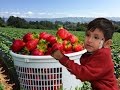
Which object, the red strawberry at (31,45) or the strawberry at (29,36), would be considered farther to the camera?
the strawberry at (29,36)

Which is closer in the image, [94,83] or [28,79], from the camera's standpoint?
[94,83]

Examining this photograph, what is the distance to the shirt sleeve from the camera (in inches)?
131

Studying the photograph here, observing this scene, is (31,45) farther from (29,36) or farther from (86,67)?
(86,67)

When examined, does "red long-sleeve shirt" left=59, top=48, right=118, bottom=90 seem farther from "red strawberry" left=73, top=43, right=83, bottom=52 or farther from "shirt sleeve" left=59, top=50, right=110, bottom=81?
"red strawberry" left=73, top=43, right=83, bottom=52

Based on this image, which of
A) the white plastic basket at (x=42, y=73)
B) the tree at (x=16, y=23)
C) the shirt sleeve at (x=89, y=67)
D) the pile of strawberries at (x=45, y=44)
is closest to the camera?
the shirt sleeve at (x=89, y=67)

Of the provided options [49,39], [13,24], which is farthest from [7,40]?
[13,24]

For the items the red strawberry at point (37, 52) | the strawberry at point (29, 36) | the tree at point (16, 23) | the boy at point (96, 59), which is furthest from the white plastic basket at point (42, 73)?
the tree at point (16, 23)

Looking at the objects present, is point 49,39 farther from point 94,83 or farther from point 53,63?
point 94,83

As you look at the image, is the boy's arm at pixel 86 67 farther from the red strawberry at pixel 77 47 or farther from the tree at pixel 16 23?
the tree at pixel 16 23

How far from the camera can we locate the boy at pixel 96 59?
11.0ft

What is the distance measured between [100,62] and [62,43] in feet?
3.55

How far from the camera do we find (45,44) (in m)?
4.38

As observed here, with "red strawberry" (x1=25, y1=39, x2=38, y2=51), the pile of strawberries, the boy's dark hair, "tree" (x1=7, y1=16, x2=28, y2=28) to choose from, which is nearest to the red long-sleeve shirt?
the boy's dark hair

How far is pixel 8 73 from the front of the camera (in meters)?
5.04
